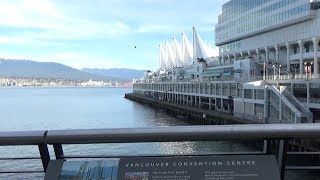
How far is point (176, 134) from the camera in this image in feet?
11.2

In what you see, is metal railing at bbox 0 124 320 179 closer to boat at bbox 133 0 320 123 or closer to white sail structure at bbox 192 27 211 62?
boat at bbox 133 0 320 123

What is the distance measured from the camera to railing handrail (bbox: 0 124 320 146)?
3.36m

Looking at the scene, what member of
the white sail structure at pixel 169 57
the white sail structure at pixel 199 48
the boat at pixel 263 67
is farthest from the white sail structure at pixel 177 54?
the boat at pixel 263 67

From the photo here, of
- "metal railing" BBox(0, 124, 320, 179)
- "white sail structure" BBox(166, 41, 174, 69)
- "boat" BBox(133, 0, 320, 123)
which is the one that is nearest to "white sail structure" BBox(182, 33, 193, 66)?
"boat" BBox(133, 0, 320, 123)

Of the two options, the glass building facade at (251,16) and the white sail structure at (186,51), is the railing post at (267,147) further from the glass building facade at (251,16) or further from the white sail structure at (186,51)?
the white sail structure at (186,51)

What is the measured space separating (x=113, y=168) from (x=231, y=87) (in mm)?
67910

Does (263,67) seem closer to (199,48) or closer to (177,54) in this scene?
(199,48)

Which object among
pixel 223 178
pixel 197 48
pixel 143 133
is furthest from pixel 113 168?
pixel 197 48

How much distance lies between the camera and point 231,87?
231 feet

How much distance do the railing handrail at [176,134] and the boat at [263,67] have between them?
142 feet

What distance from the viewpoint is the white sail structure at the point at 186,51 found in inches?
5369

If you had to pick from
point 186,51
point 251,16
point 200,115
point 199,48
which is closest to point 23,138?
point 200,115

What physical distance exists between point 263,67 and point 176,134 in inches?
2972

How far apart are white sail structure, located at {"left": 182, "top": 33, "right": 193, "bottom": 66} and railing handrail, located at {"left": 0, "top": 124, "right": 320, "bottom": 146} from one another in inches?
5206
